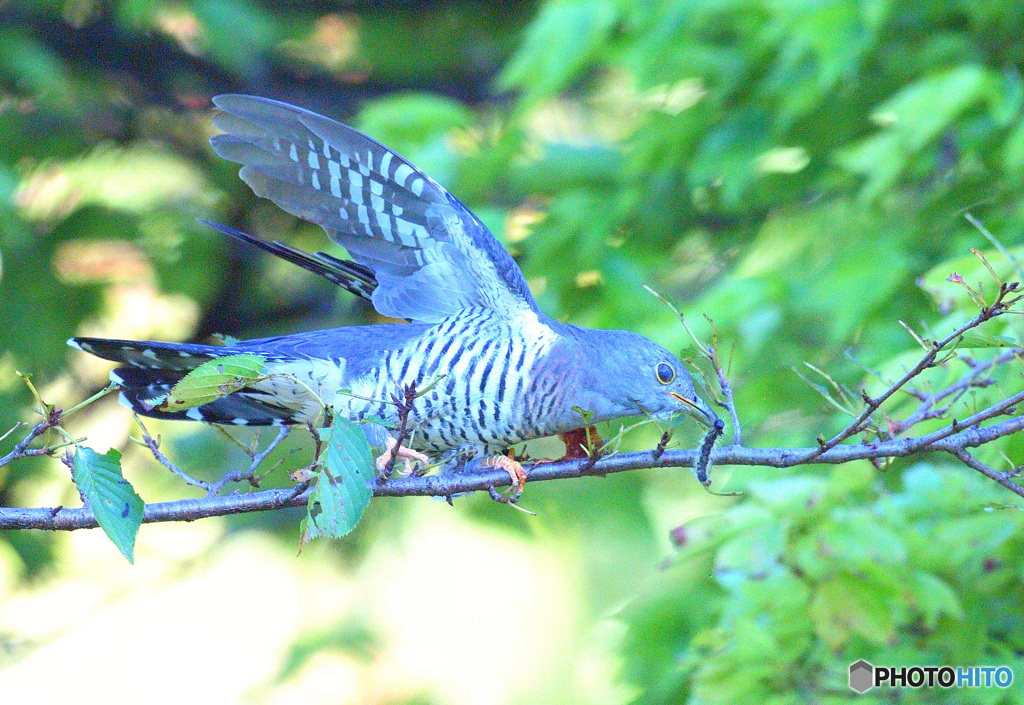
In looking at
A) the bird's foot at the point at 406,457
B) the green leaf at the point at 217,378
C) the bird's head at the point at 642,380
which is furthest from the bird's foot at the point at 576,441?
the green leaf at the point at 217,378

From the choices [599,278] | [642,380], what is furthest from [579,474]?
[599,278]

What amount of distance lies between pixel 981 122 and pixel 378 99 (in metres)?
3.48

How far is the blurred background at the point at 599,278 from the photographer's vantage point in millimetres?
2033

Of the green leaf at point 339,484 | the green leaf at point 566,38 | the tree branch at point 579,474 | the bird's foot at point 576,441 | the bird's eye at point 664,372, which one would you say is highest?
the green leaf at point 566,38

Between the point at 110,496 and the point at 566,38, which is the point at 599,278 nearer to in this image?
the point at 566,38

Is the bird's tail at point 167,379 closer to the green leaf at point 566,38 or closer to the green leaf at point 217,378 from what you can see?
the green leaf at point 217,378

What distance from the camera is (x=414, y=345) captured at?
6.64 feet

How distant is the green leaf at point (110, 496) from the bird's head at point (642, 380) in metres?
1.02

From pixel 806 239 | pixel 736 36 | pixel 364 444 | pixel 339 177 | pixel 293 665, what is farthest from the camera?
pixel 293 665

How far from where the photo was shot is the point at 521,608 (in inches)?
266

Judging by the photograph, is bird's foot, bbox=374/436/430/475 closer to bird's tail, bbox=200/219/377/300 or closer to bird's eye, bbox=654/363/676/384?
bird's tail, bbox=200/219/377/300

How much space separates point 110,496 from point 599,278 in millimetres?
2179

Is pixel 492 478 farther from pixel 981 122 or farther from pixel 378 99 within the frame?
pixel 378 99

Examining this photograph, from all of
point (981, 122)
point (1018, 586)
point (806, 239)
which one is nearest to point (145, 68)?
point (806, 239)
